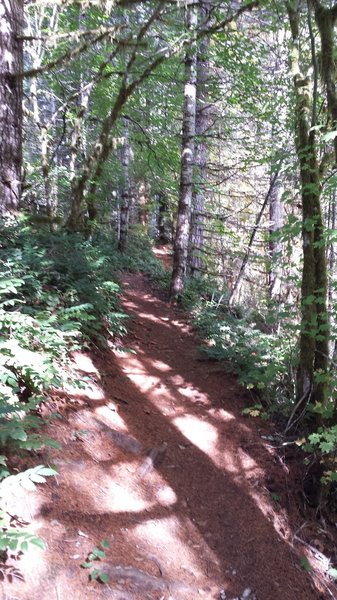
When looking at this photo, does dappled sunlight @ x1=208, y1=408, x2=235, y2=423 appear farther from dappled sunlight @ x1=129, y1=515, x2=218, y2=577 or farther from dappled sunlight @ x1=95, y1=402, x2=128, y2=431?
dappled sunlight @ x1=129, y1=515, x2=218, y2=577

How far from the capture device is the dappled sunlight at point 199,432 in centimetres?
475

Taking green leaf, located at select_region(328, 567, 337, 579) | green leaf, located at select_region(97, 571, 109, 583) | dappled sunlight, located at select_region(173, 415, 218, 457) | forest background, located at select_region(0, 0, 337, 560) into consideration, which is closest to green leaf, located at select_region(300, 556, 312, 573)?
green leaf, located at select_region(328, 567, 337, 579)

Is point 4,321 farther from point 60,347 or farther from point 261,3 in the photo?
point 261,3

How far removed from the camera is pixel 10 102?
5.39 m

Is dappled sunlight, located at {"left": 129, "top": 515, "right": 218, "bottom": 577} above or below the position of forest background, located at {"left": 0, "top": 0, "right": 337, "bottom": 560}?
below

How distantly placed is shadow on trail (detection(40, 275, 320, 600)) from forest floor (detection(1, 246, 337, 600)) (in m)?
0.01

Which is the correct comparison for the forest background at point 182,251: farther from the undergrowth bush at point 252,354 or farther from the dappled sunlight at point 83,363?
the dappled sunlight at point 83,363

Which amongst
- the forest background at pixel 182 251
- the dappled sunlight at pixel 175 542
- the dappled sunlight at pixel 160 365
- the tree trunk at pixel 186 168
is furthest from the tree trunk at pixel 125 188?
the dappled sunlight at pixel 175 542

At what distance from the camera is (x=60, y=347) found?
3.87 m

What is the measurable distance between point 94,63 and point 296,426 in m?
8.68

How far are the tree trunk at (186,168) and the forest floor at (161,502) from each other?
4290 mm

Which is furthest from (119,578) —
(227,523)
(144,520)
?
(227,523)

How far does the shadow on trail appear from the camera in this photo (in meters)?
3.22

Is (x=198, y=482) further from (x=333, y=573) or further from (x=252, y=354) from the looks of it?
(x=252, y=354)
